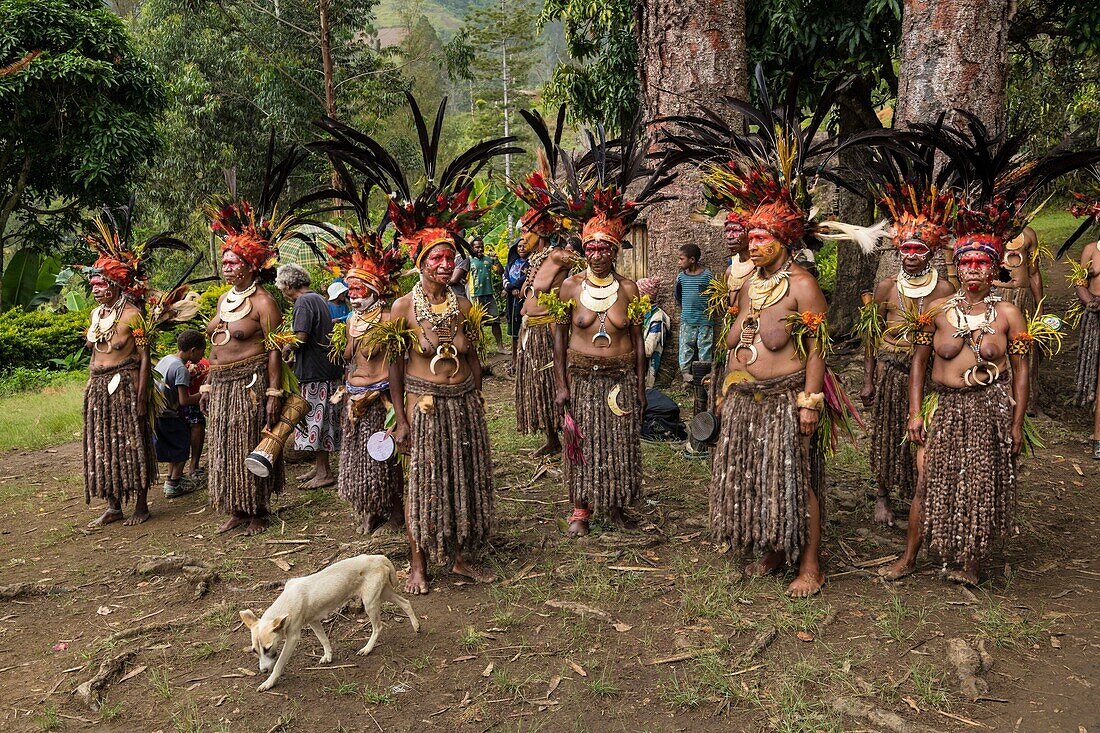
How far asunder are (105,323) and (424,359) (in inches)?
119

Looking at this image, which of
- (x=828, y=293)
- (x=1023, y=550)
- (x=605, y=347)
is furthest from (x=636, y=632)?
(x=828, y=293)

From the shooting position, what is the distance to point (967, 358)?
181 inches

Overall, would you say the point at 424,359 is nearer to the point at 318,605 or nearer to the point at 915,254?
the point at 318,605

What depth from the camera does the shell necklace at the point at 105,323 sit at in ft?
20.7

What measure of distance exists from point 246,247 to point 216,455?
1.55m

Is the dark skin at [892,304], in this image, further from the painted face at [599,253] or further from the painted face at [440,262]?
the painted face at [440,262]

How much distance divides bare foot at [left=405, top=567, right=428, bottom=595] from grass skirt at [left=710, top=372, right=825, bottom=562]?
1.79 metres

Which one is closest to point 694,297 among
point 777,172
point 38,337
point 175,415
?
point 777,172

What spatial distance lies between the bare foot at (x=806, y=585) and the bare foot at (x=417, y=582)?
2170mm

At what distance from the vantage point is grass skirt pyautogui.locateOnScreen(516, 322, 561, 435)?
7633 millimetres

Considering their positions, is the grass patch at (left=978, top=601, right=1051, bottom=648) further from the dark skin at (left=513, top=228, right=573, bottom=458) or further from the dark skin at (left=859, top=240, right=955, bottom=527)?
the dark skin at (left=513, top=228, right=573, bottom=458)

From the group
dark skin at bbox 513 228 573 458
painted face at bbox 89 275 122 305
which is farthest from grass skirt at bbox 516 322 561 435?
painted face at bbox 89 275 122 305

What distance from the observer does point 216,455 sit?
6.05 m

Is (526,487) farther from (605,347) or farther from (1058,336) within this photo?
(1058,336)
